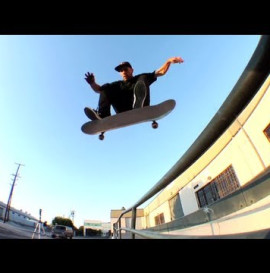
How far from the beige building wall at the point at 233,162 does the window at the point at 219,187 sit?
16 cm

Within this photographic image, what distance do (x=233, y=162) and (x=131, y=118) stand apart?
4152 millimetres

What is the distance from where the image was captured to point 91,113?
3.21m

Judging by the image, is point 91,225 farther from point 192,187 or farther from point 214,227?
point 214,227

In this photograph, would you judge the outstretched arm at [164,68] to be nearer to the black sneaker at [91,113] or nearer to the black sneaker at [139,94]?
the black sneaker at [139,94]

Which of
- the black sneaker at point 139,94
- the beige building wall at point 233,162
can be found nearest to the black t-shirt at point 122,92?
the black sneaker at point 139,94

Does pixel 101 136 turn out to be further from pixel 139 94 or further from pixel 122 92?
pixel 139 94

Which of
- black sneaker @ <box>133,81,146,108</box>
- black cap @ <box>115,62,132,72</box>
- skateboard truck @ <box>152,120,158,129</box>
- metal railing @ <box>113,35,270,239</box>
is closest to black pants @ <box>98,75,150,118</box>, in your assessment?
black sneaker @ <box>133,81,146,108</box>

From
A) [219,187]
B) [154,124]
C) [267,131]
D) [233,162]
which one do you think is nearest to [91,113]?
[154,124]

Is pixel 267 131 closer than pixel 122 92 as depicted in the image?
No

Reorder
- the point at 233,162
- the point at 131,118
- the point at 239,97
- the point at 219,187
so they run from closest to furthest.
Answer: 1. the point at 239,97
2. the point at 131,118
3. the point at 233,162
4. the point at 219,187

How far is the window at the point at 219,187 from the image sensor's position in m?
5.95

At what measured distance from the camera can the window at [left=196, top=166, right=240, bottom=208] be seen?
595 centimetres
